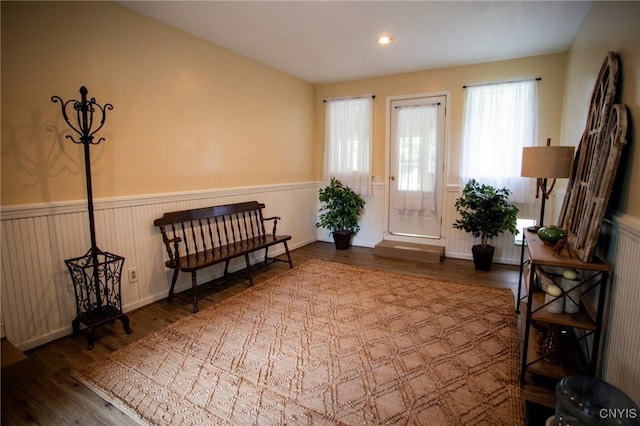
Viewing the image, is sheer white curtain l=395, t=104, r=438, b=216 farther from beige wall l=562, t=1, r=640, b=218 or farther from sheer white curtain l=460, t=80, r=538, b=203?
beige wall l=562, t=1, r=640, b=218

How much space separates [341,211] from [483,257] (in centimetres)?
201

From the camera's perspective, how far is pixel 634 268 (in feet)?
4.89

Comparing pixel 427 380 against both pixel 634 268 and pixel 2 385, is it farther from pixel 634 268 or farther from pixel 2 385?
pixel 2 385

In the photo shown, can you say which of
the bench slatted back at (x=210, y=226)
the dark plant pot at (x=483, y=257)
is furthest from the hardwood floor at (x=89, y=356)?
the bench slatted back at (x=210, y=226)

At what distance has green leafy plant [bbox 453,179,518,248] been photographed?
3.90m

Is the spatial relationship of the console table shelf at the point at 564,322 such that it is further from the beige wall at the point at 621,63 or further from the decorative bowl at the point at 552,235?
the beige wall at the point at 621,63

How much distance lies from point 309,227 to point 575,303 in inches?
157

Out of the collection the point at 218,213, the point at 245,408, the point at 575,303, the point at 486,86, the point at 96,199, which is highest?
the point at 486,86

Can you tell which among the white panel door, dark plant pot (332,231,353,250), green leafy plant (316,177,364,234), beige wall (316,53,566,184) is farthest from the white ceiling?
dark plant pot (332,231,353,250)

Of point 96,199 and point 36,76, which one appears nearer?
point 36,76

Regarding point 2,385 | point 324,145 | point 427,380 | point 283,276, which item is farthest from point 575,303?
point 324,145

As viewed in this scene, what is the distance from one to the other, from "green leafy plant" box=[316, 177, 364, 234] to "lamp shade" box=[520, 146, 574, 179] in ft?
8.91

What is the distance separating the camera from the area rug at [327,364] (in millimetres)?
1741

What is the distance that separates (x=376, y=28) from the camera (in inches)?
Result: 126
